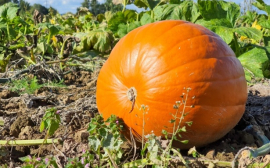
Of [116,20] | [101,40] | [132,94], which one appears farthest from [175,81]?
[116,20]

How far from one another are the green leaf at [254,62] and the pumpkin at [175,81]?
1.90m

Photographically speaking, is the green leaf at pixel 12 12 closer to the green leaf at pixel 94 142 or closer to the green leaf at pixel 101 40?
the green leaf at pixel 101 40

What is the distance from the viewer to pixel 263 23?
4844 mm

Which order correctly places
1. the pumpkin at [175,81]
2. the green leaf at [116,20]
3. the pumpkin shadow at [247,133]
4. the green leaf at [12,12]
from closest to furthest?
the pumpkin at [175,81] < the pumpkin shadow at [247,133] < the green leaf at [12,12] < the green leaf at [116,20]

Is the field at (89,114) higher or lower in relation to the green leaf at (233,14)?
lower

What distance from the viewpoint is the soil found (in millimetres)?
2424

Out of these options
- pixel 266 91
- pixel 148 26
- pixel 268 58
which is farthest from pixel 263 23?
pixel 148 26

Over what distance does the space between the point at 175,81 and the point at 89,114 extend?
3.18 ft

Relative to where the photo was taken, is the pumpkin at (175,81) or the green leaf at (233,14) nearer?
the pumpkin at (175,81)

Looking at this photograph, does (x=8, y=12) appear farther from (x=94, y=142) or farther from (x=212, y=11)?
(x=94, y=142)

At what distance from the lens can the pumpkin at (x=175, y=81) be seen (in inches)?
87.2

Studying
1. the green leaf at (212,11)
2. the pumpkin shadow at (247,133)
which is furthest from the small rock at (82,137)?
the green leaf at (212,11)

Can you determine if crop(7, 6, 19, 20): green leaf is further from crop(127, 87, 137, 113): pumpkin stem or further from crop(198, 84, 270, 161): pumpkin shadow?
crop(127, 87, 137, 113): pumpkin stem

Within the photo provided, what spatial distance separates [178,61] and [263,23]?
119 inches
